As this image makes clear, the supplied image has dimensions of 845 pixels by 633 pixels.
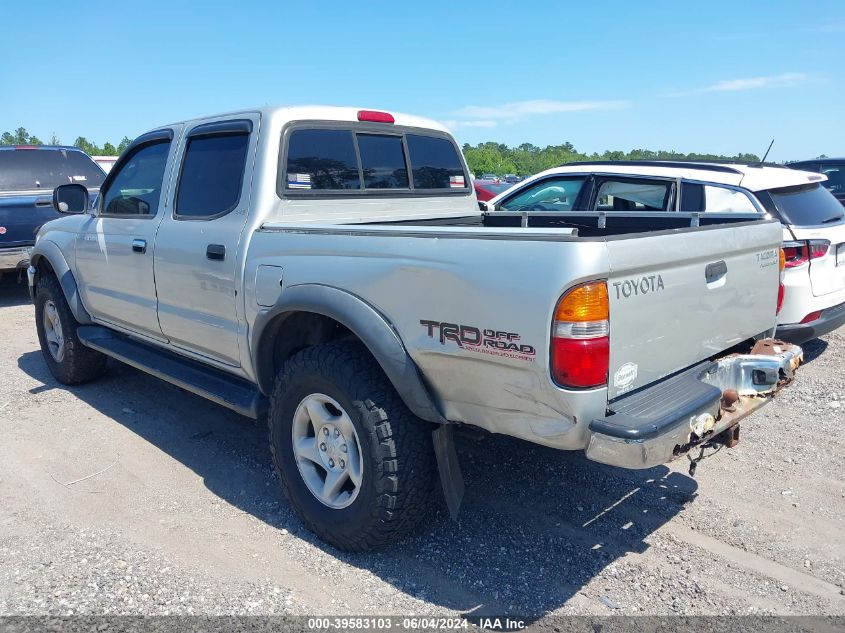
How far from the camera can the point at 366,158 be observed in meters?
4.26

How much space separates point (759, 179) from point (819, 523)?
326 centimetres

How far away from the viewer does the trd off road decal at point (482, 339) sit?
2469mm

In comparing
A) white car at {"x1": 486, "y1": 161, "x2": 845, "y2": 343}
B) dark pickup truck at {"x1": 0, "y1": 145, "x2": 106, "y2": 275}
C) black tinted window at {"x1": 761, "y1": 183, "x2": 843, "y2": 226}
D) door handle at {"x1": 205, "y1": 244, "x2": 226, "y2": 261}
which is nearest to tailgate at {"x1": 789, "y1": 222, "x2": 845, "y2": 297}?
white car at {"x1": 486, "y1": 161, "x2": 845, "y2": 343}

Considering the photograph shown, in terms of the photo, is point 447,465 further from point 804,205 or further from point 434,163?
point 804,205

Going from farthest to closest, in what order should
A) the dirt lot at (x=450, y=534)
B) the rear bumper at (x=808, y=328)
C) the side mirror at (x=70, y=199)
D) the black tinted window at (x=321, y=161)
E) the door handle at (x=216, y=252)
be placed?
1. the rear bumper at (x=808, y=328)
2. the side mirror at (x=70, y=199)
3. the black tinted window at (x=321, y=161)
4. the door handle at (x=216, y=252)
5. the dirt lot at (x=450, y=534)

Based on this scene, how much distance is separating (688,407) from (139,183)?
3883 mm

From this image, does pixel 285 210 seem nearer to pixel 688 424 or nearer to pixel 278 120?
pixel 278 120

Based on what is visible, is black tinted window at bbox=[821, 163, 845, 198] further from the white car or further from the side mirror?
the side mirror

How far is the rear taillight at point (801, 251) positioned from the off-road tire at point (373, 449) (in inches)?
153

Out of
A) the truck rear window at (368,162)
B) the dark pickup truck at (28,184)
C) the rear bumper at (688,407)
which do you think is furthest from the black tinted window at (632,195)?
the dark pickup truck at (28,184)

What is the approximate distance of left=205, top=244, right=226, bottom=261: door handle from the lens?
3688mm

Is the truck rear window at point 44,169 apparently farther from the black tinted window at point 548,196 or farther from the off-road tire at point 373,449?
the off-road tire at point 373,449

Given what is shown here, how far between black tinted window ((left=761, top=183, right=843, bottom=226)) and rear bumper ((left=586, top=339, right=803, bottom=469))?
2.68 metres

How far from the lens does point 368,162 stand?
4273 mm
